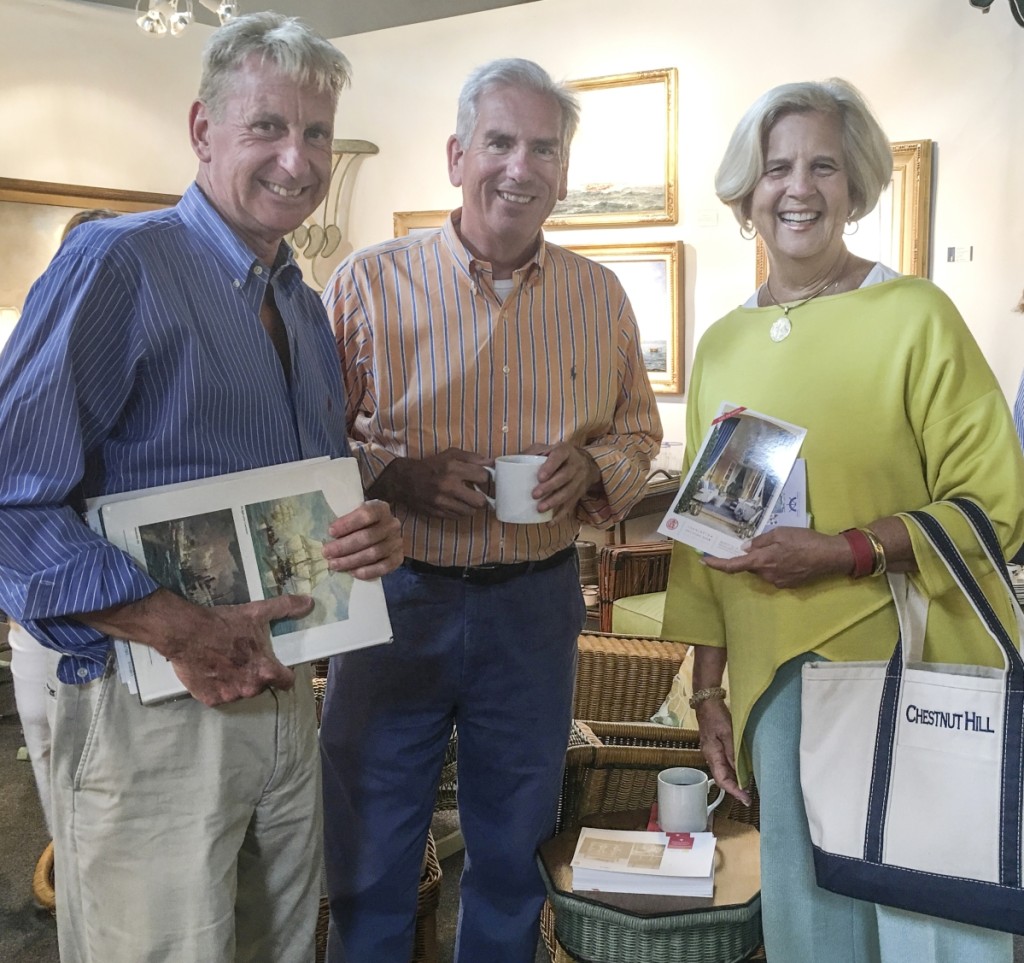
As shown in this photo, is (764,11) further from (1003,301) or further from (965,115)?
(1003,301)

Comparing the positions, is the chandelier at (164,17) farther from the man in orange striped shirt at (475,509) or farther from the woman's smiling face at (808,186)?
the woman's smiling face at (808,186)

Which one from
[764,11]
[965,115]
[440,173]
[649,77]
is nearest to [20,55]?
[440,173]

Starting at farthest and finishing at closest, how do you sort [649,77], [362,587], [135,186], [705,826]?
1. [135,186]
2. [649,77]
3. [705,826]
4. [362,587]

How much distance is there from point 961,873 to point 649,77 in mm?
3834

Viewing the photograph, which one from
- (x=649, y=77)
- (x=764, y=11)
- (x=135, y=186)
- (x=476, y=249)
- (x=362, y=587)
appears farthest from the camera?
(x=135, y=186)

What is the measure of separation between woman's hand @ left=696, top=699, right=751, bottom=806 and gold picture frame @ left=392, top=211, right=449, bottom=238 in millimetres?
3815

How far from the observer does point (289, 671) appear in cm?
119

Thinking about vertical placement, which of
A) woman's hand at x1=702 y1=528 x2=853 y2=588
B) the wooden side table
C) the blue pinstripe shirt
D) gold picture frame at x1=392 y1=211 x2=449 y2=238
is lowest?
the wooden side table

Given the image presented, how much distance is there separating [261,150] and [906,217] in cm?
321

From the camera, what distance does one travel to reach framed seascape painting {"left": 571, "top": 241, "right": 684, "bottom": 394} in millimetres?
4414

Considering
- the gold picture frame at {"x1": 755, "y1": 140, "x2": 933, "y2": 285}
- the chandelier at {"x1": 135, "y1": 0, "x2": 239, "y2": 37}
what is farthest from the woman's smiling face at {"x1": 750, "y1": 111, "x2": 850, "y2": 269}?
the gold picture frame at {"x1": 755, "y1": 140, "x2": 933, "y2": 285}

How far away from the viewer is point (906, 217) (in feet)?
12.6

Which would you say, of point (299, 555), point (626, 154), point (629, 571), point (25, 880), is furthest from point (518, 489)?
point (626, 154)

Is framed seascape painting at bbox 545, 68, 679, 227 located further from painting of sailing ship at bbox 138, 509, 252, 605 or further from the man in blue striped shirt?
painting of sailing ship at bbox 138, 509, 252, 605
